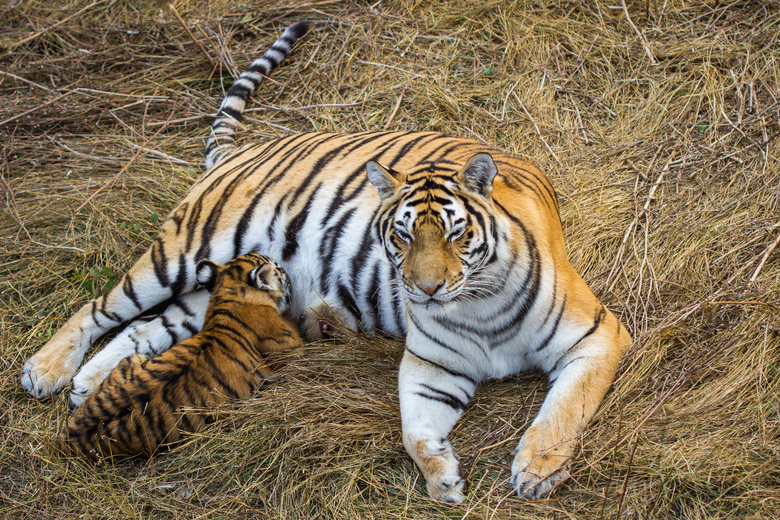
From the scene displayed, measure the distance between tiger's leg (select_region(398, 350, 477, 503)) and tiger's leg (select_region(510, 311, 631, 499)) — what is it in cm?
24

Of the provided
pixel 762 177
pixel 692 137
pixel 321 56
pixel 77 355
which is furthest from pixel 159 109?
pixel 762 177

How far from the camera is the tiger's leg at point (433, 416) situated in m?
2.31

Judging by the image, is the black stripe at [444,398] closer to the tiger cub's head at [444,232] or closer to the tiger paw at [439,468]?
the tiger paw at [439,468]

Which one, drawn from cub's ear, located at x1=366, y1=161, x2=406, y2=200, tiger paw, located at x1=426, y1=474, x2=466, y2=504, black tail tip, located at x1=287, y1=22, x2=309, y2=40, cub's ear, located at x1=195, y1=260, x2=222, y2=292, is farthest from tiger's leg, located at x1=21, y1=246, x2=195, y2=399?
black tail tip, located at x1=287, y1=22, x2=309, y2=40

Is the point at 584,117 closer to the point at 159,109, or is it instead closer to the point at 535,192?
the point at 535,192

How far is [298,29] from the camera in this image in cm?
494

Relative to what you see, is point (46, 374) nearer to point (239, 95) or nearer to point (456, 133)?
point (239, 95)

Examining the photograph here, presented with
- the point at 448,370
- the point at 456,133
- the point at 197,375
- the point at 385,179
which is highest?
the point at 385,179

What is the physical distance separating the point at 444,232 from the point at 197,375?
1.17m

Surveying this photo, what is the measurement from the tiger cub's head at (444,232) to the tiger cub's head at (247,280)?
2.80ft

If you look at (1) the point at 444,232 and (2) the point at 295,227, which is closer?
(1) the point at 444,232

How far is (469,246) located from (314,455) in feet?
3.36

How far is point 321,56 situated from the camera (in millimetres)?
5004

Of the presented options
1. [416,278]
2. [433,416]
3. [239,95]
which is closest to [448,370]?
[433,416]
